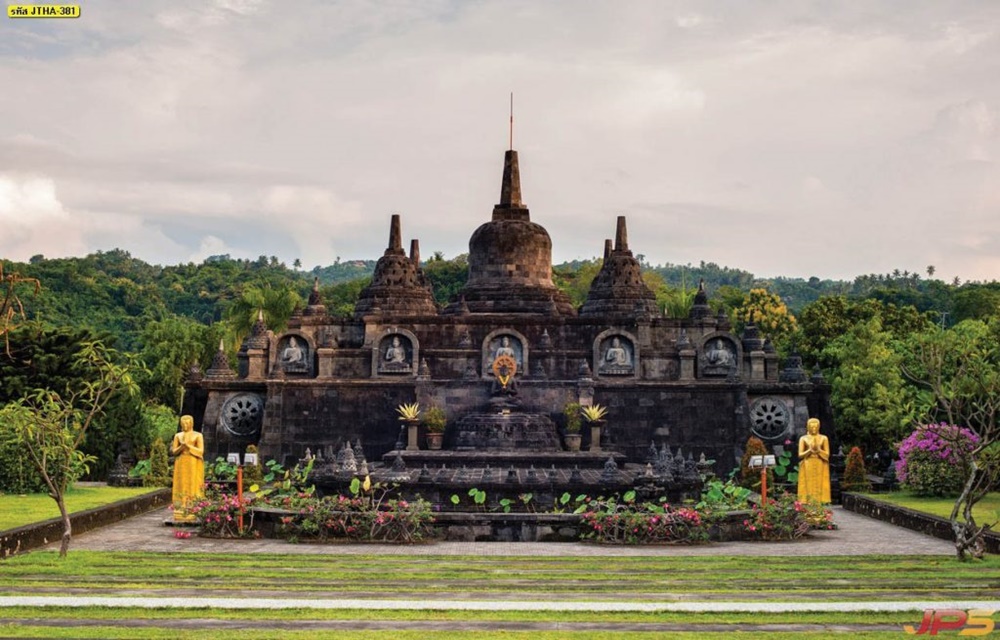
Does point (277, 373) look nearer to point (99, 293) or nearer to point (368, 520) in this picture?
point (368, 520)

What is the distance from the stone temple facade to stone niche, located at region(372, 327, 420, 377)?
0.05 m

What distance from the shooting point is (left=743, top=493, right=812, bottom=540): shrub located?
A: 25.0m

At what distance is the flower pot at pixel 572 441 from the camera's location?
39.7 metres

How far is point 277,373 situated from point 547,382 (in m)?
9.83

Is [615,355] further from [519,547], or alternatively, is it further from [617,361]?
[519,547]

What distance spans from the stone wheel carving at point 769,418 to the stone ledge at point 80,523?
2088 cm

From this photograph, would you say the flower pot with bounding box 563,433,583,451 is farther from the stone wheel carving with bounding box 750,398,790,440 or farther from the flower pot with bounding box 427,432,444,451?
the stone wheel carving with bounding box 750,398,790,440

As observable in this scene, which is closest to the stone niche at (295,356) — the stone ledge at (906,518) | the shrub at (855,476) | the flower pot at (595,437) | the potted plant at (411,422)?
the potted plant at (411,422)

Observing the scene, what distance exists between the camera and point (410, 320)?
46344mm

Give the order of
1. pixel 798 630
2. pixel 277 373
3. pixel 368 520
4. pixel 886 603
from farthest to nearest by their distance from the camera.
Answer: pixel 277 373, pixel 368 520, pixel 886 603, pixel 798 630

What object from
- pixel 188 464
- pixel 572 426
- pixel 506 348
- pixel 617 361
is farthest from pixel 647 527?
pixel 506 348

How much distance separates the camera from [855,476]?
36.2 metres

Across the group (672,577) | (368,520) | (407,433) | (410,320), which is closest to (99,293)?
(410,320)

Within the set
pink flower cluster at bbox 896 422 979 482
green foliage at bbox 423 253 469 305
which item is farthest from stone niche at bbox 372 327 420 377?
green foliage at bbox 423 253 469 305
